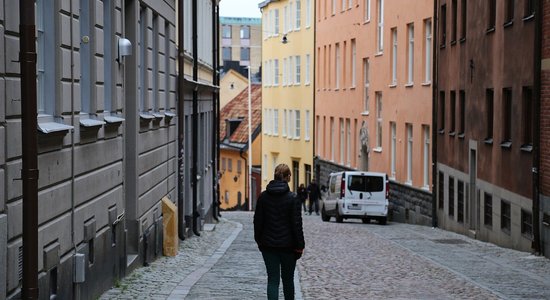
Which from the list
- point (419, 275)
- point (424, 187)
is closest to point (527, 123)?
point (419, 275)

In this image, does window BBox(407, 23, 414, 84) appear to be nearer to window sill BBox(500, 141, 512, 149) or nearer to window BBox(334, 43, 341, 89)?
window sill BBox(500, 141, 512, 149)

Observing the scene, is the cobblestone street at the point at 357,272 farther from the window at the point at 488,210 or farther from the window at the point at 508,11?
the window at the point at 508,11

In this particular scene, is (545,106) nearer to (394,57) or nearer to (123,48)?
(123,48)

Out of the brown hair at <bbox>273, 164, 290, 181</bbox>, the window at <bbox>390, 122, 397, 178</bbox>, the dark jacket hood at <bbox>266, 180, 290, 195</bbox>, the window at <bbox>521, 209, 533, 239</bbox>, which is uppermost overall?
the brown hair at <bbox>273, 164, 290, 181</bbox>

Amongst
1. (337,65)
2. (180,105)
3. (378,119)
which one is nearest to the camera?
(180,105)

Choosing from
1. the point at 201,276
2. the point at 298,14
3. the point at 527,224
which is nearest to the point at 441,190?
the point at 527,224

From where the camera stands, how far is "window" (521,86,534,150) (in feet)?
81.4

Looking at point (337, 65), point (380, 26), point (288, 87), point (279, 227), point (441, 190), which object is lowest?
point (441, 190)

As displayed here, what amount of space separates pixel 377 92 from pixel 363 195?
9692 millimetres

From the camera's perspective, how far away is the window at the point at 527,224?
23750 mm

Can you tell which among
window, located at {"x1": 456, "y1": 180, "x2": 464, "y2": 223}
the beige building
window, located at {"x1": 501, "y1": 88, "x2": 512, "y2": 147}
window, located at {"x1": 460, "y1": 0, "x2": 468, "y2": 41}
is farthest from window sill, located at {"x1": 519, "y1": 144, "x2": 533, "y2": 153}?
the beige building

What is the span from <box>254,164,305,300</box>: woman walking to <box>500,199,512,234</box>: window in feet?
49.2

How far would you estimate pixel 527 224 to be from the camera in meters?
24.2

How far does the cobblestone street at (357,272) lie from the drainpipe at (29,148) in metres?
4.64
